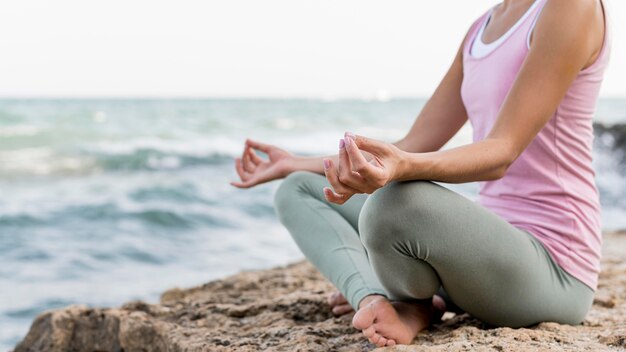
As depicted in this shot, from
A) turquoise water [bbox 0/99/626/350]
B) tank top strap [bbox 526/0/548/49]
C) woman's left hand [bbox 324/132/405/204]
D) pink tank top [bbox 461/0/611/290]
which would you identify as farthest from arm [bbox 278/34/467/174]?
turquoise water [bbox 0/99/626/350]

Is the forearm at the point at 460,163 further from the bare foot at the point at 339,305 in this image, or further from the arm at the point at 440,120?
the bare foot at the point at 339,305

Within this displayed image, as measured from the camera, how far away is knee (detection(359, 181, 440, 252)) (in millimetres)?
1728

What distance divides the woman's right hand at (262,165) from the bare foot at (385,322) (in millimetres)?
661

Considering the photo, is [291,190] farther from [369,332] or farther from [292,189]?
[369,332]

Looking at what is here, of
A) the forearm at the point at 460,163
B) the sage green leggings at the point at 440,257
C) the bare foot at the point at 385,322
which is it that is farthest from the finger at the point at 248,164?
the forearm at the point at 460,163

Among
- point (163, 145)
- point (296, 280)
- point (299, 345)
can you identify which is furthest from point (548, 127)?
point (163, 145)

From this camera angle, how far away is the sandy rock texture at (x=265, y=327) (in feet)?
6.34

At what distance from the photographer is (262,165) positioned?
8.54 ft

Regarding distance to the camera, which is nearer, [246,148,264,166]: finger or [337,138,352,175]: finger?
[337,138,352,175]: finger

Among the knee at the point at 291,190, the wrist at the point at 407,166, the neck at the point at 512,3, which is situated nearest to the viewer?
the wrist at the point at 407,166

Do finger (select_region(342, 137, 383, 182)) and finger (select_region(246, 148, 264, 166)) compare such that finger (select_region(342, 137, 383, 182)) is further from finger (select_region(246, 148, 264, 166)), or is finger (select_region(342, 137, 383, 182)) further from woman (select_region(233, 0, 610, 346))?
finger (select_region(246, 148, 264, 166))

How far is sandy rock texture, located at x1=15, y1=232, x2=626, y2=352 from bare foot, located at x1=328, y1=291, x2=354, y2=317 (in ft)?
0.12

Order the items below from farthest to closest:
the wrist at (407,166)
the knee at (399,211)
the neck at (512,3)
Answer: the neck at (512,3), the knee at (399,211), the wrist at (407,166)

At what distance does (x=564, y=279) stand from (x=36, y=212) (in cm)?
691
